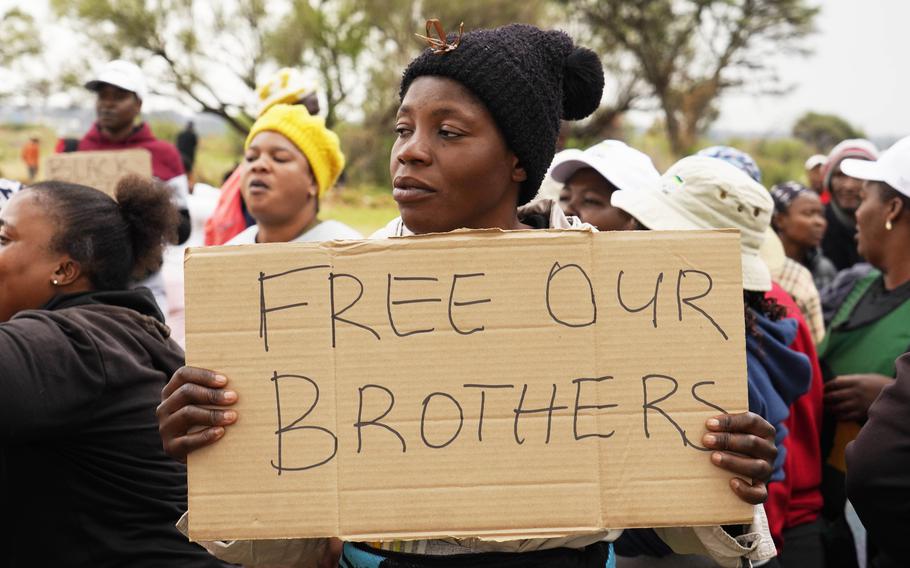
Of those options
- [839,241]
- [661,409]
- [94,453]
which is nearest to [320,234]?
[94,453]

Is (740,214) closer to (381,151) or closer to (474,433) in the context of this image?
(474,433)

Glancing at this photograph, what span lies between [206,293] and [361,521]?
21.4 inches

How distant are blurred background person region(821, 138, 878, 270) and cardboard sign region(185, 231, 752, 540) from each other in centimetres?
568

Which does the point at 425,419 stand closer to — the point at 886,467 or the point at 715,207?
the point at 886,467

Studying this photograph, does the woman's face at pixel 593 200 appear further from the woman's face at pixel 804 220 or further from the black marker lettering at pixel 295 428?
the woman's face at pixel 804 220

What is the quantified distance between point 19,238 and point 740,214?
2222 mm

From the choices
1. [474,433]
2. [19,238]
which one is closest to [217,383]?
[474,433]

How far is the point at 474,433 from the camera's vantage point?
1794mm

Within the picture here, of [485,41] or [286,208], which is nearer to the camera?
[485,41]

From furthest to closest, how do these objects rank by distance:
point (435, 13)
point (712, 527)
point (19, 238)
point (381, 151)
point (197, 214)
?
1. point (435, 13)
2. point (381, 151)
3. point (197, 214)
4. point (19, 238)
5. point (712, 527)

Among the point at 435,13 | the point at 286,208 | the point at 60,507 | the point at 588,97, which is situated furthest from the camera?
the point at 435,13

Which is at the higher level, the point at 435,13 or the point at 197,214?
the point at 435,13

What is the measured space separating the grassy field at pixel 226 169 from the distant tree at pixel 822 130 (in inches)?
743

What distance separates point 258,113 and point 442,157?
10.3ft
